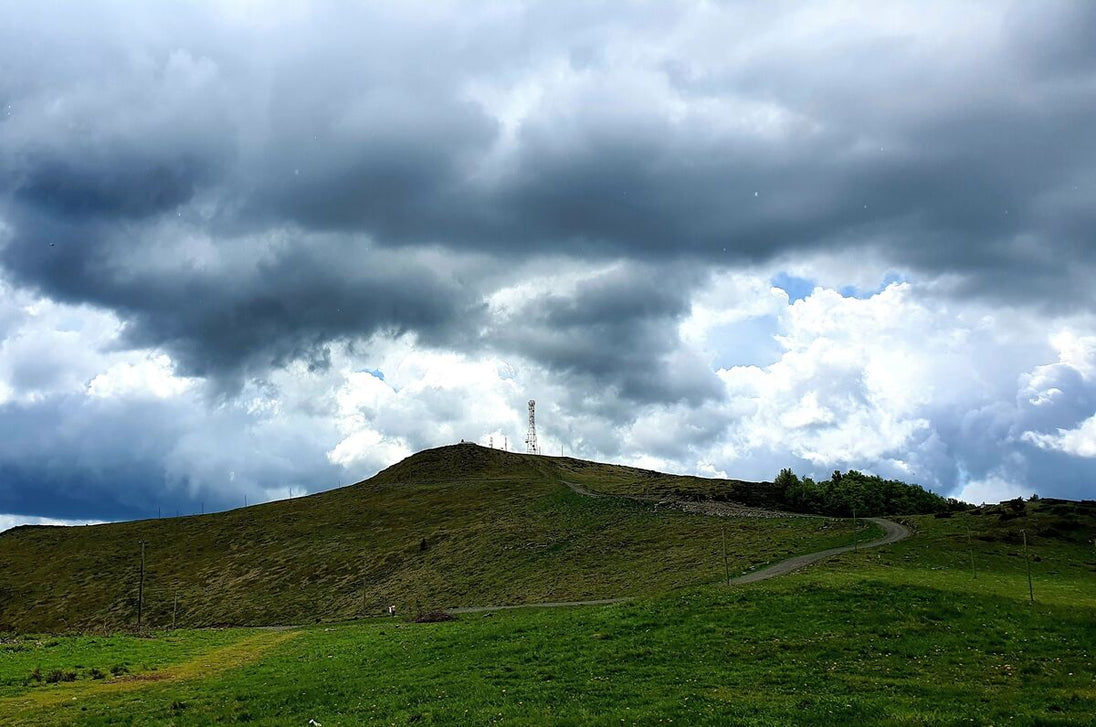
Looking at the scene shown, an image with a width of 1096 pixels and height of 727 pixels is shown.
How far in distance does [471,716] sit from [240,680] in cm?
1867

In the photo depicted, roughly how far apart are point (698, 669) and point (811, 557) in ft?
128

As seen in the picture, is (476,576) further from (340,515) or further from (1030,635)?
(340,515)

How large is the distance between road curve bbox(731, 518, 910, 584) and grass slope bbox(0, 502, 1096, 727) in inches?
259

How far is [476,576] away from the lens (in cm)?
9875

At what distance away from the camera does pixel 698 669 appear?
28.5 meters

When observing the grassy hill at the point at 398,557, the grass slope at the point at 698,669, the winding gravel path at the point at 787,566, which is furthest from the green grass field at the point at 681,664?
the grassy hill at the point at 398,557

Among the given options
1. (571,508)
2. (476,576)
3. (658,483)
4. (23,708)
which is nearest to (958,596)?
(23,708)

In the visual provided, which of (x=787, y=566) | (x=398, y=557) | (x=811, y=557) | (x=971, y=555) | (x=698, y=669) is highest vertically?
(x=698, y=669)

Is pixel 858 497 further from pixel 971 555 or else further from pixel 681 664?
pixel 681 664

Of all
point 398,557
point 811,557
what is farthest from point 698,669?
point 398,557

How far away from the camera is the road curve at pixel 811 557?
180 ft

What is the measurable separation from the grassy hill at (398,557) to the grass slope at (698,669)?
21.3 meters

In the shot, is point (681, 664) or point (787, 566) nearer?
point (681, 664)

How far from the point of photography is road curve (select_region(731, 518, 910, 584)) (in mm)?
55000
